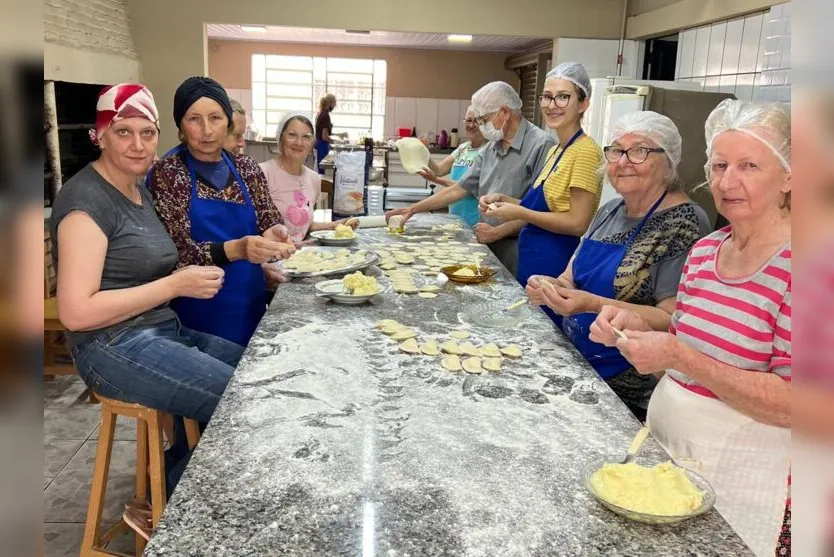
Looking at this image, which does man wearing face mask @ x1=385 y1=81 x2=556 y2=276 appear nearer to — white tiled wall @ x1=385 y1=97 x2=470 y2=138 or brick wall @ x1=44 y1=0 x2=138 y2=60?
brick wall @ x1=44 y1=0 x2=138 y2=60

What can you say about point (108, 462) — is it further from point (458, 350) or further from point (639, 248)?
point (639, 248)

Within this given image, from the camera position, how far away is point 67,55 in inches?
177

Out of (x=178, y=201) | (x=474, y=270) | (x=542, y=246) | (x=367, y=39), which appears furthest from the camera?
(x=367, y=39)

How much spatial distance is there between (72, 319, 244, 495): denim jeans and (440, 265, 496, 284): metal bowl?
101 cm

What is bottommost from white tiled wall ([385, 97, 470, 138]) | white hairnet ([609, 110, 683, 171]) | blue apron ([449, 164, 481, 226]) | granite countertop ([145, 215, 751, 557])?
granite countertop ([145, 215, 751, 557])

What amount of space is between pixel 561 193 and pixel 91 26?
443 cm

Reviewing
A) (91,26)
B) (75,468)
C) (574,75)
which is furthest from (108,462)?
(91,26)

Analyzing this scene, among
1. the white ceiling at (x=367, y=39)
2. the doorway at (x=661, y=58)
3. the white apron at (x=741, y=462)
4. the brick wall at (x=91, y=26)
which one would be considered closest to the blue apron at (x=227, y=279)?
the white apron at (x=741, y=462)

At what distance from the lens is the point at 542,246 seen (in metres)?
2.91

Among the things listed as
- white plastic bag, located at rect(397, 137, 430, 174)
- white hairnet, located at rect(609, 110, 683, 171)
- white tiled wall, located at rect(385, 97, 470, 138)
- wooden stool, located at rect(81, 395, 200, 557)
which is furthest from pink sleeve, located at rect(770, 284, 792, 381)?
white tiled wall, located at rect(385, 97, 470, 138)

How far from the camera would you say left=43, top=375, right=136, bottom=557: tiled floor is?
2.31m
